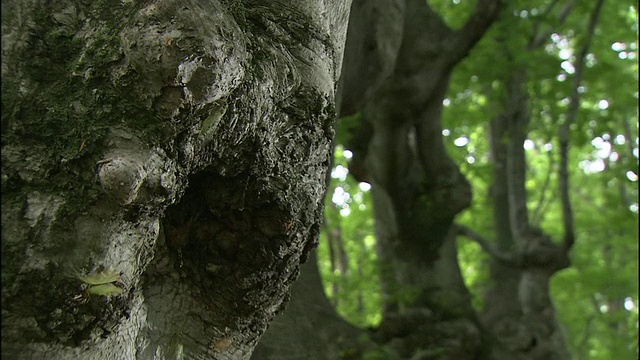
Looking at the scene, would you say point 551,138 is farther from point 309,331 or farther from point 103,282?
point 103,282

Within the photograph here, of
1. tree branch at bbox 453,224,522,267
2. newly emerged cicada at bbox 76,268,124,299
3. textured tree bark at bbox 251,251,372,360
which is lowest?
tree branch at bbox 453,224,522,267

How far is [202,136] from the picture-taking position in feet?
7.05

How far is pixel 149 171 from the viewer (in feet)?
6.40

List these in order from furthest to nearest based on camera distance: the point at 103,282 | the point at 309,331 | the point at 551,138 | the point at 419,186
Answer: the point at 551,138
the point at 419,186
the point at 309,331
the point at 103,282

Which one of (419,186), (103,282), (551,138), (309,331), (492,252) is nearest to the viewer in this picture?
(103,282)

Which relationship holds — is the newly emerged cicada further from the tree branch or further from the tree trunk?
the tree branch

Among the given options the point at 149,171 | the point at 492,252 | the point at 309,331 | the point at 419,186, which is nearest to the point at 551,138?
the point at 492,252

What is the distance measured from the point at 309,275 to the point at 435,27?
10.6 ft

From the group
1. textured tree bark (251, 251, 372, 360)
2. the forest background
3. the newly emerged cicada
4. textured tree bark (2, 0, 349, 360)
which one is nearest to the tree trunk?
the forest background

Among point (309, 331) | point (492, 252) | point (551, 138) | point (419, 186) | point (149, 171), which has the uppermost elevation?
point (149, 171)

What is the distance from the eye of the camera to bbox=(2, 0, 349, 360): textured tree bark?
1.88 metres

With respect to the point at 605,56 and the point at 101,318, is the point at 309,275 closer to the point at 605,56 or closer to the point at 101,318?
the point at 101,318

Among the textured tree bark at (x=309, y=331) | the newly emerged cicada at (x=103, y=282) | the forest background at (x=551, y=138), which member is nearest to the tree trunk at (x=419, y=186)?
the forest background at (x=551, y=138)

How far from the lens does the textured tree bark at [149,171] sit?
→ 6.16ft
